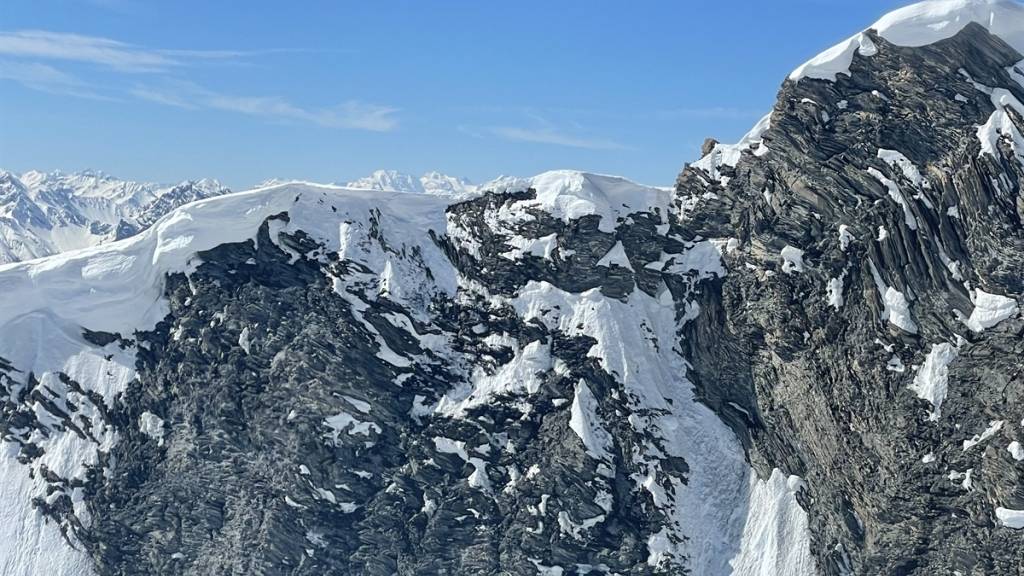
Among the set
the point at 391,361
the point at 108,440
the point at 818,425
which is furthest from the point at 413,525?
the point at 818,425

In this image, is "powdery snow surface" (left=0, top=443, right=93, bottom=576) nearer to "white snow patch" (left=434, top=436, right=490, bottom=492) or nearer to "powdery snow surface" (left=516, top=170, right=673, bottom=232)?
"white snow patch" (left=434, top=436, right=490, bottom=492)

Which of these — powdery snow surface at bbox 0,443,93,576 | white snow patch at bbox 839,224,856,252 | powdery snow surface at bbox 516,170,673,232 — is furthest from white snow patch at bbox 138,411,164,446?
white snow patch at bbox 839,224,856,252

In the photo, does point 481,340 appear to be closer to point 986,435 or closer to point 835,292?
point 835,292

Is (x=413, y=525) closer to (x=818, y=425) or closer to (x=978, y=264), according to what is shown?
(x=818, y=425)

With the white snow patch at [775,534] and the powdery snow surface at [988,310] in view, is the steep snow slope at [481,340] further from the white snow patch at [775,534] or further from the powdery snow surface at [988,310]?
the powdery snow surface at [988,310]

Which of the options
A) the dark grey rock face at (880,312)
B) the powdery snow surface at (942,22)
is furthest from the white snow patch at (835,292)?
the powdery snow surface at (942,22)
